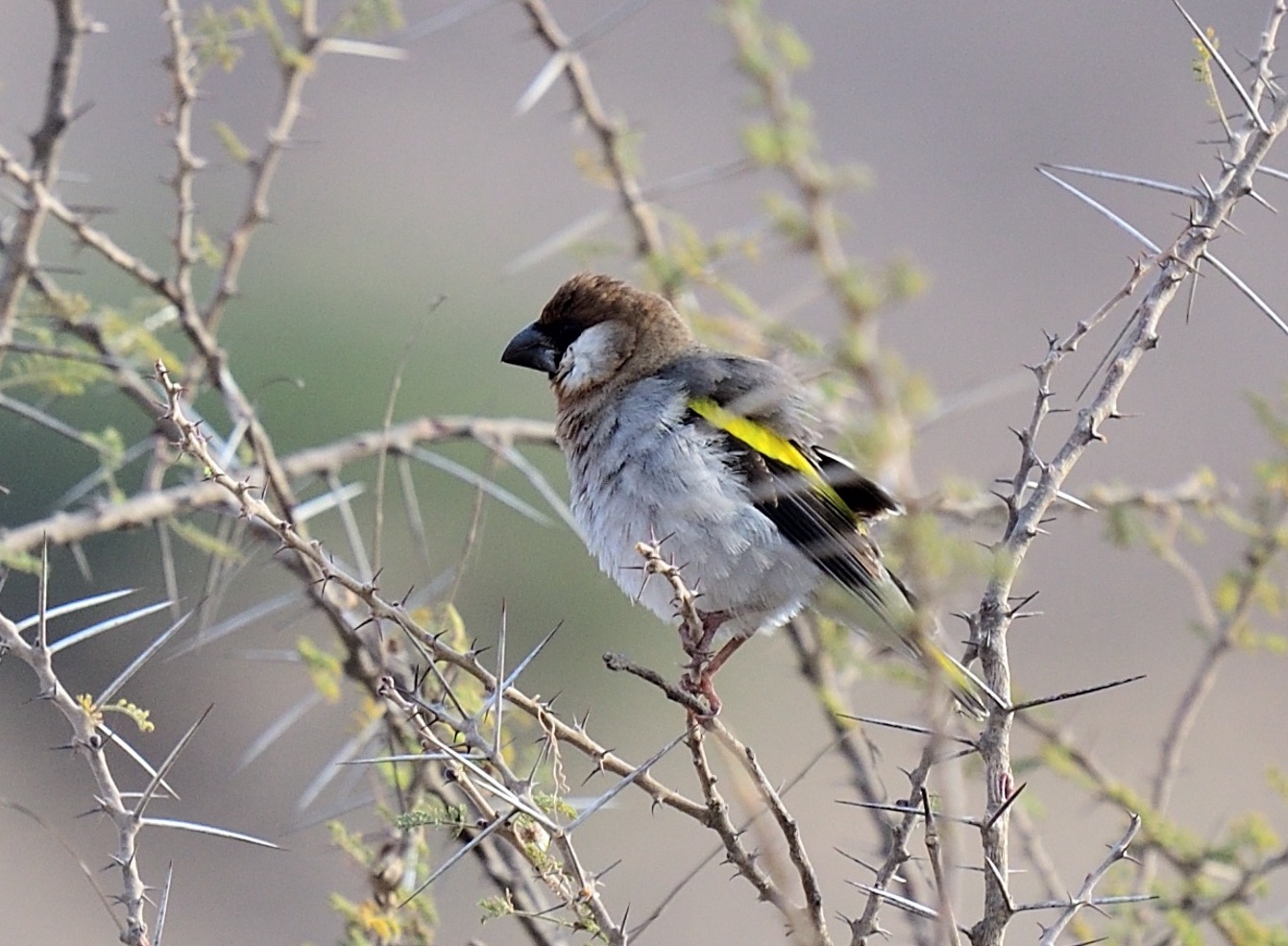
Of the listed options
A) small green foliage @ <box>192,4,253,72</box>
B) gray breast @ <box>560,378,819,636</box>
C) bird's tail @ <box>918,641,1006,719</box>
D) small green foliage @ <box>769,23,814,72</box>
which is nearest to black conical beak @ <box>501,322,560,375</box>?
gray breast @ <box>560,378,819,636</box>

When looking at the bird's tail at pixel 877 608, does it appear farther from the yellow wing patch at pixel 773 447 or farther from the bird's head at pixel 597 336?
Result: the bird's head at pixel 597 336

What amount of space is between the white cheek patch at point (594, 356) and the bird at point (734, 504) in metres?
0.24

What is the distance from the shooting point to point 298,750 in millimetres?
11945

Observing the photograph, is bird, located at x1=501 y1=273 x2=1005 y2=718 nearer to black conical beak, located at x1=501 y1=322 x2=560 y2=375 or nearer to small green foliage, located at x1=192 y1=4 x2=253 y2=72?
black conical beak, located at x1=501 y1=322 x2=560 y2=375

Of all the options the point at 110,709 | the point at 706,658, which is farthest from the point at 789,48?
the point at 706,658

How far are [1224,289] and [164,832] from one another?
31.3 feet

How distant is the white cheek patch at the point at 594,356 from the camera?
416cm

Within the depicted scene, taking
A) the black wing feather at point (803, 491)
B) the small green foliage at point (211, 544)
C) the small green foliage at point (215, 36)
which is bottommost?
the small green foliage at point (211, 544)

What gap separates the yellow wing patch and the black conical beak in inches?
31.5

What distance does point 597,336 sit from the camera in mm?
4281

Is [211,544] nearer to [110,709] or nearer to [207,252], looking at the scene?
[207,252]

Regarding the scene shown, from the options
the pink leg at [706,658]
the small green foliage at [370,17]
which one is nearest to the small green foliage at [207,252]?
the small green foliage at [370,17]

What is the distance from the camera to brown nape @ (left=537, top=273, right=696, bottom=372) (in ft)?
13.9

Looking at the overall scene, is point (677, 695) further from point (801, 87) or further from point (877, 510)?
point (801, 87)
